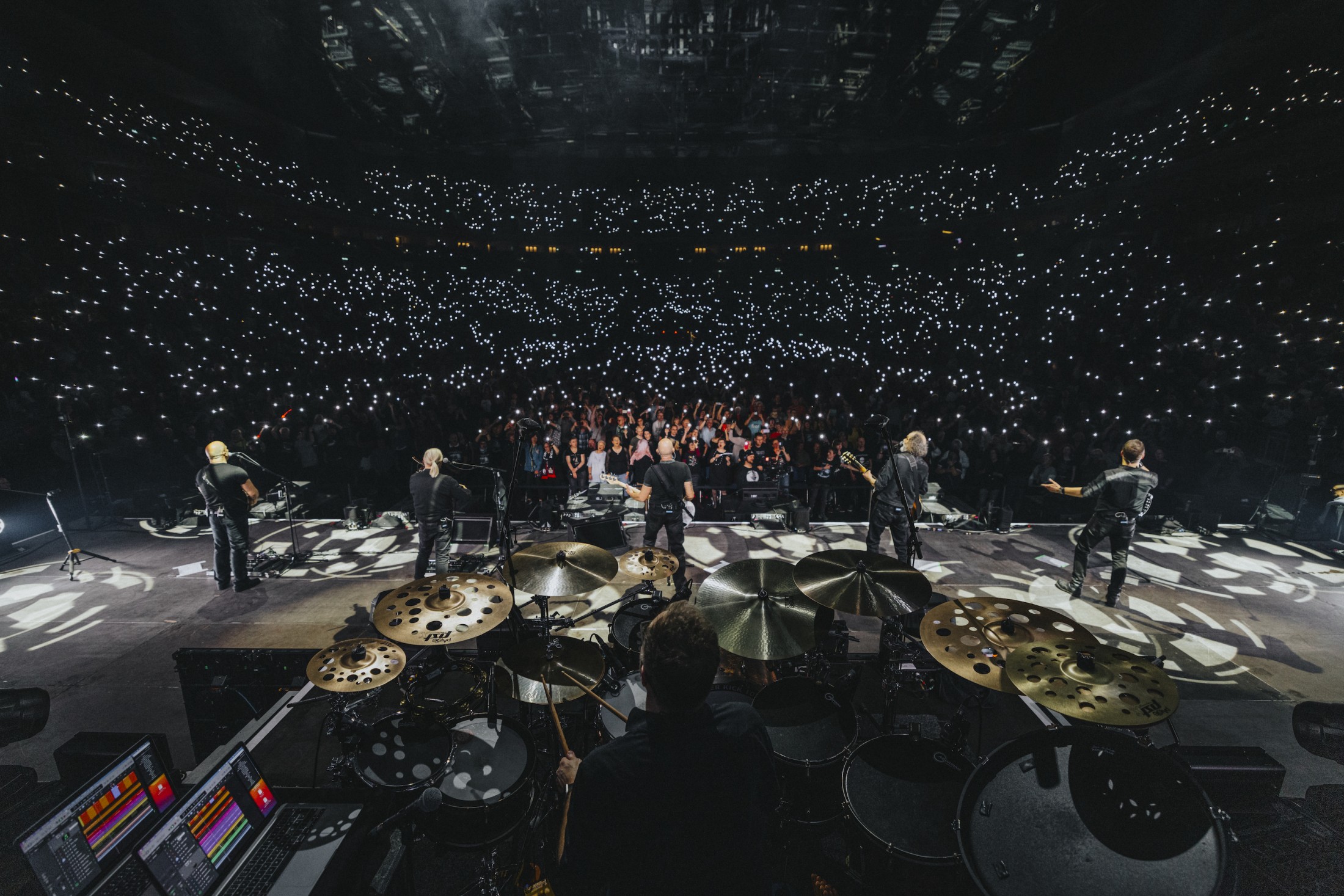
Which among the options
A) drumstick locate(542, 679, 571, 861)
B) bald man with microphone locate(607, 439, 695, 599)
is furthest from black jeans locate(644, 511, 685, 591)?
drumstick locate(542, 679, 571, 861)

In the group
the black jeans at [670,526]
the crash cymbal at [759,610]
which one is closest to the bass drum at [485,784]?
the crash cymbal at [759,610]

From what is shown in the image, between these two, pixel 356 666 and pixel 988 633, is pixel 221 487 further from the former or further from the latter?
pixel 988 633

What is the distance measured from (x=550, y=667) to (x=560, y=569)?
0.86 metres

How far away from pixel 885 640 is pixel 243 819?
12.2 feet

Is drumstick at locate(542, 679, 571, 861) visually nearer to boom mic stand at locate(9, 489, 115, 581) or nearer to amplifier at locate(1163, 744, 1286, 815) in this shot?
amplifier at locate(1163, 744, 1286, 815)

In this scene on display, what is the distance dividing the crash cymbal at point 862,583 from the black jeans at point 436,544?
3935 mm

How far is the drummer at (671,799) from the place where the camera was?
4.58ft

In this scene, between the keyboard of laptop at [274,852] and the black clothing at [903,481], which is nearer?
the keyboard of laptop at [274,852]

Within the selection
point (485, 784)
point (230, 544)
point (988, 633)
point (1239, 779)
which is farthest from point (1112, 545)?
point (230, 544)

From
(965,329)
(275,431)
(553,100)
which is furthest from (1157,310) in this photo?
(275,431)

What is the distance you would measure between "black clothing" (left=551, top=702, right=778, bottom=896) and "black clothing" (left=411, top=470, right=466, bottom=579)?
4.45 metres

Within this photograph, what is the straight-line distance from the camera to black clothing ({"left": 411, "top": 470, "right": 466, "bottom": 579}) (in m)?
5.35

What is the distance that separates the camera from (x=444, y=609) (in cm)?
301

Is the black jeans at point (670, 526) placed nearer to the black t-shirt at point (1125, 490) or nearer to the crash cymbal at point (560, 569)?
the crash cymbal at point (560, 569)
